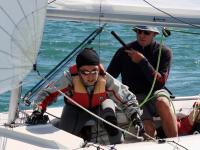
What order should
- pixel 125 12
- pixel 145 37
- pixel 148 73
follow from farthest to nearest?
1. pixel 145 37
2. pixel 148 73
3. pixel 125 12

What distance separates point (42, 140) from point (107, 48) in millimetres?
6417

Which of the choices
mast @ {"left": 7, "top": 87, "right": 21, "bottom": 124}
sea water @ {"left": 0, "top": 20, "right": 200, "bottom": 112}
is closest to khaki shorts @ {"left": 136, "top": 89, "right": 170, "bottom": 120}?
mast @ {"left": 7, "top": 87, "right": 21, "bottom": 124}

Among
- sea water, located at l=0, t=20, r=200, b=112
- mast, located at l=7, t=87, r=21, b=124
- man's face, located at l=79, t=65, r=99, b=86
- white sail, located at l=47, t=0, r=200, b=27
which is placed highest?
white sail, located at l=47, t=0, r=200, b=27

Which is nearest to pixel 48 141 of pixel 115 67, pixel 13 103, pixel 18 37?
pixel 13 103

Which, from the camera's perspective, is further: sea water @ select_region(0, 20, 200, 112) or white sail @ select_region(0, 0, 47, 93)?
sea water @ select_region(0, 20, 200, 112)

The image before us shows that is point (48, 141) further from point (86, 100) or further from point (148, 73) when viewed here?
point (148, 73)

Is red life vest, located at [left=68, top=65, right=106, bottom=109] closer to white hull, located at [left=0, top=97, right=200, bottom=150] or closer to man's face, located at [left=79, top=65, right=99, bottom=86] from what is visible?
man's face, located at [left=79, top=65, right=99, bottom=86]

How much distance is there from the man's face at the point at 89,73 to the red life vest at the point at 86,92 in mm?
74

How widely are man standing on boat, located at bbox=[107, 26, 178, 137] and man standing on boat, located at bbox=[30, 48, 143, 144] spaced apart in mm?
218

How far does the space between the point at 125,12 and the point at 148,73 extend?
447 millimetres

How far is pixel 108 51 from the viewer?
9859 millimetres

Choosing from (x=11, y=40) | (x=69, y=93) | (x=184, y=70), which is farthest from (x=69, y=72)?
(x=184, y=70)

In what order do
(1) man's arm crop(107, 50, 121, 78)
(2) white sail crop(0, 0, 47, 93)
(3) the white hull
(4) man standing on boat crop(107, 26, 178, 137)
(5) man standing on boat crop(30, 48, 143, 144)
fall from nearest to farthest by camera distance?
(2) white sail crop(0, 0, 47, 93) < (3) the white hull < (5) man standing on boat crop(30, 48, 143, 144) < (4) man standing on boat crop(107, 26, 178, 137) < (1) man's arm crop(107, 50, 121, 78)

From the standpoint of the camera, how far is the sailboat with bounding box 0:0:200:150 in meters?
3.44
